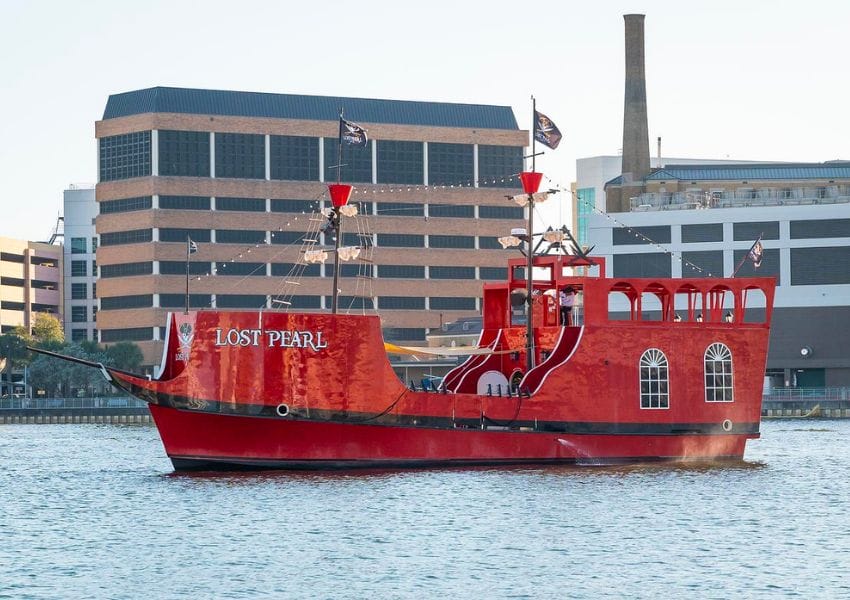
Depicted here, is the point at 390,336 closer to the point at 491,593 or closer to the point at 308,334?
the point at 308,334

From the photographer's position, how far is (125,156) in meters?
152

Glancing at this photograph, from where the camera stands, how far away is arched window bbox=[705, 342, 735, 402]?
51594 millimetres

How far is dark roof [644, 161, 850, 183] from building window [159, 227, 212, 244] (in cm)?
4132

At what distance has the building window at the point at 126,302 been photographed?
14925 centimetres

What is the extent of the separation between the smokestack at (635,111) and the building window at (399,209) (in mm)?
25194

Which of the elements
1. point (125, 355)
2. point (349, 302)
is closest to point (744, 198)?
point (349, 302)

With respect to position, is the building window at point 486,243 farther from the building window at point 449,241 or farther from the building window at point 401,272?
the building window at point 401,272

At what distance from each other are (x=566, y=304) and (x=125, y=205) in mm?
105650

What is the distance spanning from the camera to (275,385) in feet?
148

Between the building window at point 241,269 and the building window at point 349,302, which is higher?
the building window at point 241,269

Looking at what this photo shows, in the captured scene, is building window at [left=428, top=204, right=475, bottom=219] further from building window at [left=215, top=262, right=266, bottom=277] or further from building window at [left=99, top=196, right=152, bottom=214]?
building window at [left=99, top=196, right=152, bottom=214]

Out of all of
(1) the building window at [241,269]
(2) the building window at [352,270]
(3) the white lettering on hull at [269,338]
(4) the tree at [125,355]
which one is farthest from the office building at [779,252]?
(3) the white lettering on hull at [269,338]

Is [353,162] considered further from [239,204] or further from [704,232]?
[704,232]

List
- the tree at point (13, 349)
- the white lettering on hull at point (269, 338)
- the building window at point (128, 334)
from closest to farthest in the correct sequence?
the white lettering on hull at point (269, 338)
the tree at point (13, 349)
the building window at point (128, 334)
